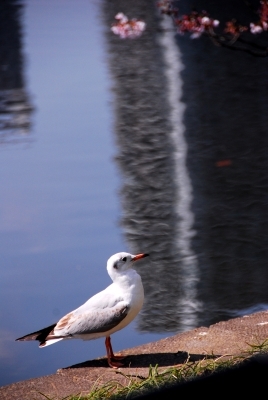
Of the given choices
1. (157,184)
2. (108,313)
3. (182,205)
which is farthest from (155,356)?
(157,184)

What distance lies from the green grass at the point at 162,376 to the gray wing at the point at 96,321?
239 millimetres

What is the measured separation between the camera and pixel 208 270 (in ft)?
19.5

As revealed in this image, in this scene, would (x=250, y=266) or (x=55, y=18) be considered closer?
(x=250, y=266)

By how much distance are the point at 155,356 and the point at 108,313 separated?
35 centimetres

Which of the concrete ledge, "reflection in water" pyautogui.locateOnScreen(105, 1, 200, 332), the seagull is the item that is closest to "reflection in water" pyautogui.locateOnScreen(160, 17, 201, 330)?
"reflection in water" pyautogui.locateOnScreen(105, 1, 200, 332)

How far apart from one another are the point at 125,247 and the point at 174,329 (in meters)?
1.35

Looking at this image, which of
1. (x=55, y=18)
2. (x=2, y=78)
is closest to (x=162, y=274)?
(x=2, y=78)

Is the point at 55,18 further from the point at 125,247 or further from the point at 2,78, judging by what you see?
the point at 125,247

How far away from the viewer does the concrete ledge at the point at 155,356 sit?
387cm

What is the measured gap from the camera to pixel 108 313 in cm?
405

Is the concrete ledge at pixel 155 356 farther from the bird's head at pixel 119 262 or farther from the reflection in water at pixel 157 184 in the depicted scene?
the reflection in water at pixel 157 184

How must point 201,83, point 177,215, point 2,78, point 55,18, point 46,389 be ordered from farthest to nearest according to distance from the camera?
point 55,18
point 2,78
point 201,83
point 177,215
point 46,389

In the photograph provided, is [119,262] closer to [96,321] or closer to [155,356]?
[96,321]

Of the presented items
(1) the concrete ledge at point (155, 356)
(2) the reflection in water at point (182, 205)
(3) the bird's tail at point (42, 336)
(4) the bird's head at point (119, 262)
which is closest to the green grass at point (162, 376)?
(1) the concrete ledge at point (155, 356)
